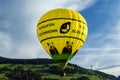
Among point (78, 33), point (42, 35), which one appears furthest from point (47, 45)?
point (78, 33)

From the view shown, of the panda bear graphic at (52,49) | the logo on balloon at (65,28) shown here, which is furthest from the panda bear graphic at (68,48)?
the logo on balloon at (65,28)

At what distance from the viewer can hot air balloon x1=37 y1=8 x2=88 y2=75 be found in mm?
51353

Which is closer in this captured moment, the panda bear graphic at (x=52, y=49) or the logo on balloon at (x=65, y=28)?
the panda bear graphic at (x=52, y=49)

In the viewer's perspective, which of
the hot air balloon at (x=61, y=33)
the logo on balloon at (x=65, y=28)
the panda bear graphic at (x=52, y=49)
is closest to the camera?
the hot air balloon at (x=61, y=33)

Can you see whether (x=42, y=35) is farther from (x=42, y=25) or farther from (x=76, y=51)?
(x=76, y=51)

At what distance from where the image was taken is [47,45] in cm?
5247

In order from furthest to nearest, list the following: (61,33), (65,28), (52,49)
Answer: (65,28), (61,33), (52,49)

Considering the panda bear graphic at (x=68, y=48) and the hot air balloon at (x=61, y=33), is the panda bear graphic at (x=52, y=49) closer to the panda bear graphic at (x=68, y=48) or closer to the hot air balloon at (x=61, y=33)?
the hot air balloon at (x=61, y=33)

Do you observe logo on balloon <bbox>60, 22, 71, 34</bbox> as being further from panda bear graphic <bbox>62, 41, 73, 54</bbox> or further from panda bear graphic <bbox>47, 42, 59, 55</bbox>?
panda bear graphic <bbox>47, 42, 59, 55</bbox>

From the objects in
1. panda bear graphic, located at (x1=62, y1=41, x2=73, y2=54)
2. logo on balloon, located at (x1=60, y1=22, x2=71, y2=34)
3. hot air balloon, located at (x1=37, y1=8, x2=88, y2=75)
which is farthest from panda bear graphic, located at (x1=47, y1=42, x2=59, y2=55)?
logo on balloon, located at (x1=60, y1=22, x2=71, y2=34)

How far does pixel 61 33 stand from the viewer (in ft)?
171

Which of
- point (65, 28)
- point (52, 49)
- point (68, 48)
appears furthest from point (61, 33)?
point (52, 49)

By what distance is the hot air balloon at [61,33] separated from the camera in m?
51.4

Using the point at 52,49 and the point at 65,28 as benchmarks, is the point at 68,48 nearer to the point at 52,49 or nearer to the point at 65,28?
the point at 52,49
